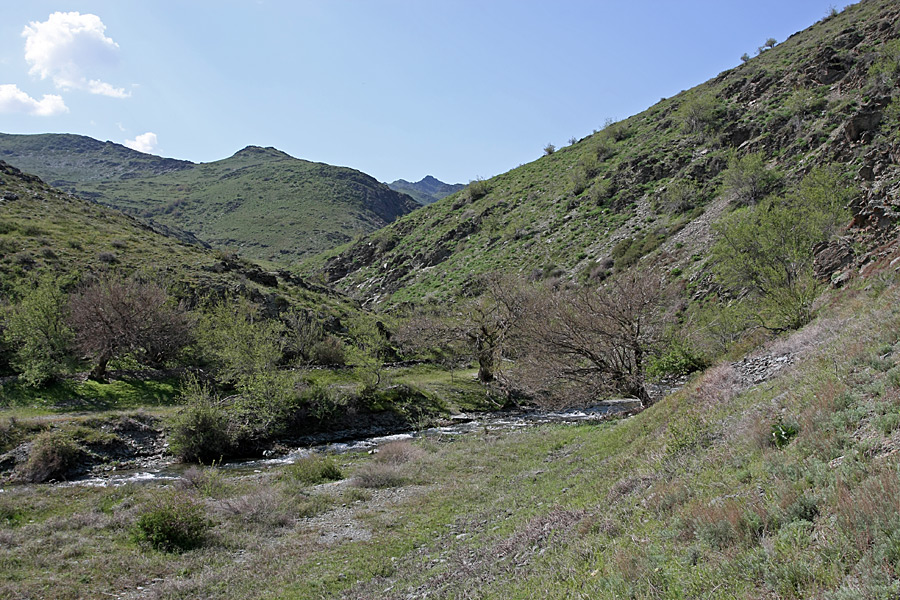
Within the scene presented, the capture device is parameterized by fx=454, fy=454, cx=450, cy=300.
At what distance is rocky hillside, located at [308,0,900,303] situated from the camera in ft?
128

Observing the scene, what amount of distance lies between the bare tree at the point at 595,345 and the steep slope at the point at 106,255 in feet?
123

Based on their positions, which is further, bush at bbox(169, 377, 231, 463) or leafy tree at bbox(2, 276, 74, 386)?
leafy tree at bbox(2, 276, 74, 386)

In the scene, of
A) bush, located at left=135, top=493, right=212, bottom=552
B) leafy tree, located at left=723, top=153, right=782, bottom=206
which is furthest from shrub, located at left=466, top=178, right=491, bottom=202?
bush, located at left=135, top=493, right=212, bottom=552

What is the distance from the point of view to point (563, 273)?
5472 cm

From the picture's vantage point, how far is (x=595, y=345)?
24.0 metres

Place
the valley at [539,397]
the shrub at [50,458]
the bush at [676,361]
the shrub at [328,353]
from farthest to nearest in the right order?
the shrub at [328,353], the bush at [676,361], the shrub at [50,458], the valley at [539,397]

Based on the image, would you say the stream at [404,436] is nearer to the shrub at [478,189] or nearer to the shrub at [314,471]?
the shrub at [314,471]

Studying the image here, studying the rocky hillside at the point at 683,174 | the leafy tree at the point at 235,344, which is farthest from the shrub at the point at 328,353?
the rocky hillside at the point at 683,174

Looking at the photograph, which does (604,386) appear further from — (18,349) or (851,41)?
(851,41)

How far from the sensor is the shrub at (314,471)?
17825mm

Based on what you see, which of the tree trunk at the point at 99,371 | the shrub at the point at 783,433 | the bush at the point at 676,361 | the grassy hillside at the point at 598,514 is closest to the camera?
the grassy hillside at the point at 598,514

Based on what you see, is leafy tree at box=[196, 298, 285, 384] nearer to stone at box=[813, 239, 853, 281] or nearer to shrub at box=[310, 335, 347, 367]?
shrub at box=[310, 335, 347, 367]

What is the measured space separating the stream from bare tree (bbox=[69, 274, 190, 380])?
51.1 ft

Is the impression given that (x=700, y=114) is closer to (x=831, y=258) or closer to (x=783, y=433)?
(x=831, y=258)
